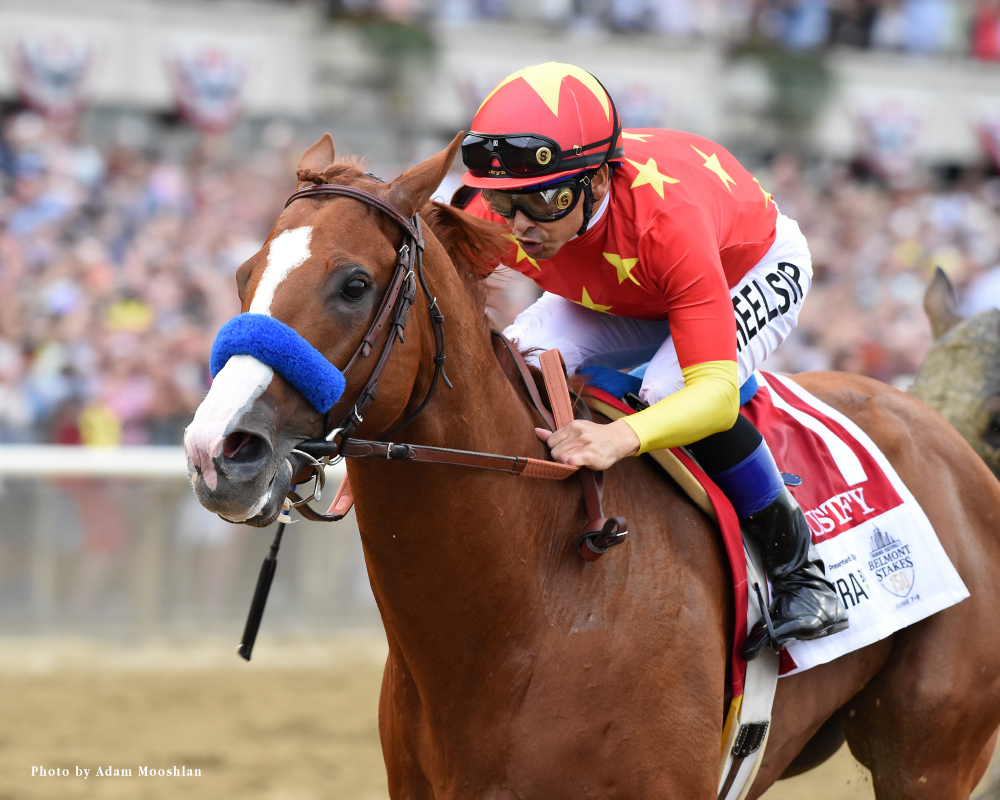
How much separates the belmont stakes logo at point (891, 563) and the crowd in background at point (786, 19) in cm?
1346

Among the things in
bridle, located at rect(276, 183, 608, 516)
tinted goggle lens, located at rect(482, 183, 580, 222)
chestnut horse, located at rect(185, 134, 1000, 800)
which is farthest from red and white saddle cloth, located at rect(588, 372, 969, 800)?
tinted goggle lens, located at rect(482, 183, 580, 222)

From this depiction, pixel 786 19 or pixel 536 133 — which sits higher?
pixel 536 133

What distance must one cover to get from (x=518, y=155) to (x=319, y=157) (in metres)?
0.43

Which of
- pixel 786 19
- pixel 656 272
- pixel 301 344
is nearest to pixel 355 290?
pixel 301 344

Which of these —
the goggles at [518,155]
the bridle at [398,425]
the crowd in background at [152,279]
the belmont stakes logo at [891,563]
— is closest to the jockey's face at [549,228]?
the goggles at [518,155]

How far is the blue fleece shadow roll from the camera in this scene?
2000 mm

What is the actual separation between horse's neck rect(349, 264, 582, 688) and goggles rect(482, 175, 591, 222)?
0.92 feet

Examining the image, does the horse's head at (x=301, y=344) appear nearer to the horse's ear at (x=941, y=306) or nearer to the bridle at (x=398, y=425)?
the bridle at (x=398, y=425)

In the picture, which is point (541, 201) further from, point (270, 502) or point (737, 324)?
point (270, 502)

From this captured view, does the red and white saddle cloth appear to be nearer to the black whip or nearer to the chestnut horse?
the chestnut horse

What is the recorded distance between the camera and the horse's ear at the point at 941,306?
4.69m

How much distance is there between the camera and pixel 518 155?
2.48m

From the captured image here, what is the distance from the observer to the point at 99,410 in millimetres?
6895

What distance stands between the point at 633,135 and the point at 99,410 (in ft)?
15.9
